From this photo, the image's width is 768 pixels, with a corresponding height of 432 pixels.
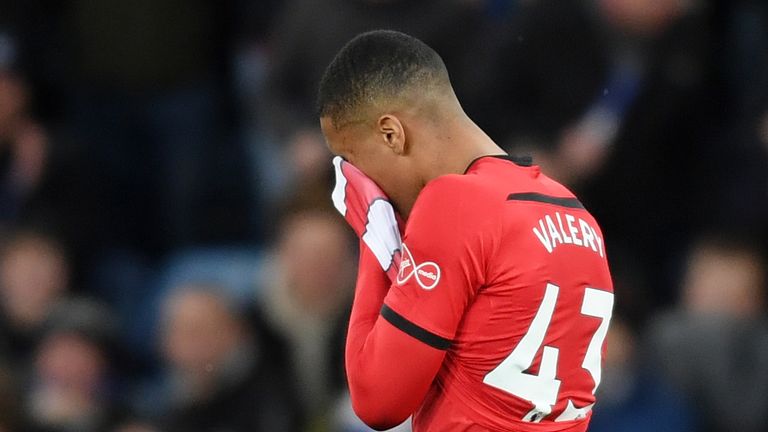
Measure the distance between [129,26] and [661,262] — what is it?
102 inches

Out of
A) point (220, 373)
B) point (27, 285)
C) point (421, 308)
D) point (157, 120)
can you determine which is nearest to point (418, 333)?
point (421, 308)

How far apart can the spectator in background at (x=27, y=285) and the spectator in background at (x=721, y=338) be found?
2.50 m

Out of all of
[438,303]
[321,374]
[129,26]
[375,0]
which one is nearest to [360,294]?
[438,303]

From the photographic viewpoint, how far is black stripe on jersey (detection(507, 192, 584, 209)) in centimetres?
243

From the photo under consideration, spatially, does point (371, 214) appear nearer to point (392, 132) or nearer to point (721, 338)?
point (392, 132)

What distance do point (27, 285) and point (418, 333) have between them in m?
3.82

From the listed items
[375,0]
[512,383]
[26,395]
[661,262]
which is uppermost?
[512,383]

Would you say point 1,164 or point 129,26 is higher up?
point 129,26

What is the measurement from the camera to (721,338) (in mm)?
4957

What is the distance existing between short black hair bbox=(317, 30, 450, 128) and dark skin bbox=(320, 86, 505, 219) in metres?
0.02

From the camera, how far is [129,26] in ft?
20.6

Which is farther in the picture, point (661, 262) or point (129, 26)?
point (129, 26)

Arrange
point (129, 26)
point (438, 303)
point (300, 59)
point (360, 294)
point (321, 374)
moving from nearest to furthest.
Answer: point (438, 303) → point (360, 294) → point (321, 374) → point (300, 59) → point (129, 26)

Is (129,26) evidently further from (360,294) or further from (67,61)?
(360,294)
